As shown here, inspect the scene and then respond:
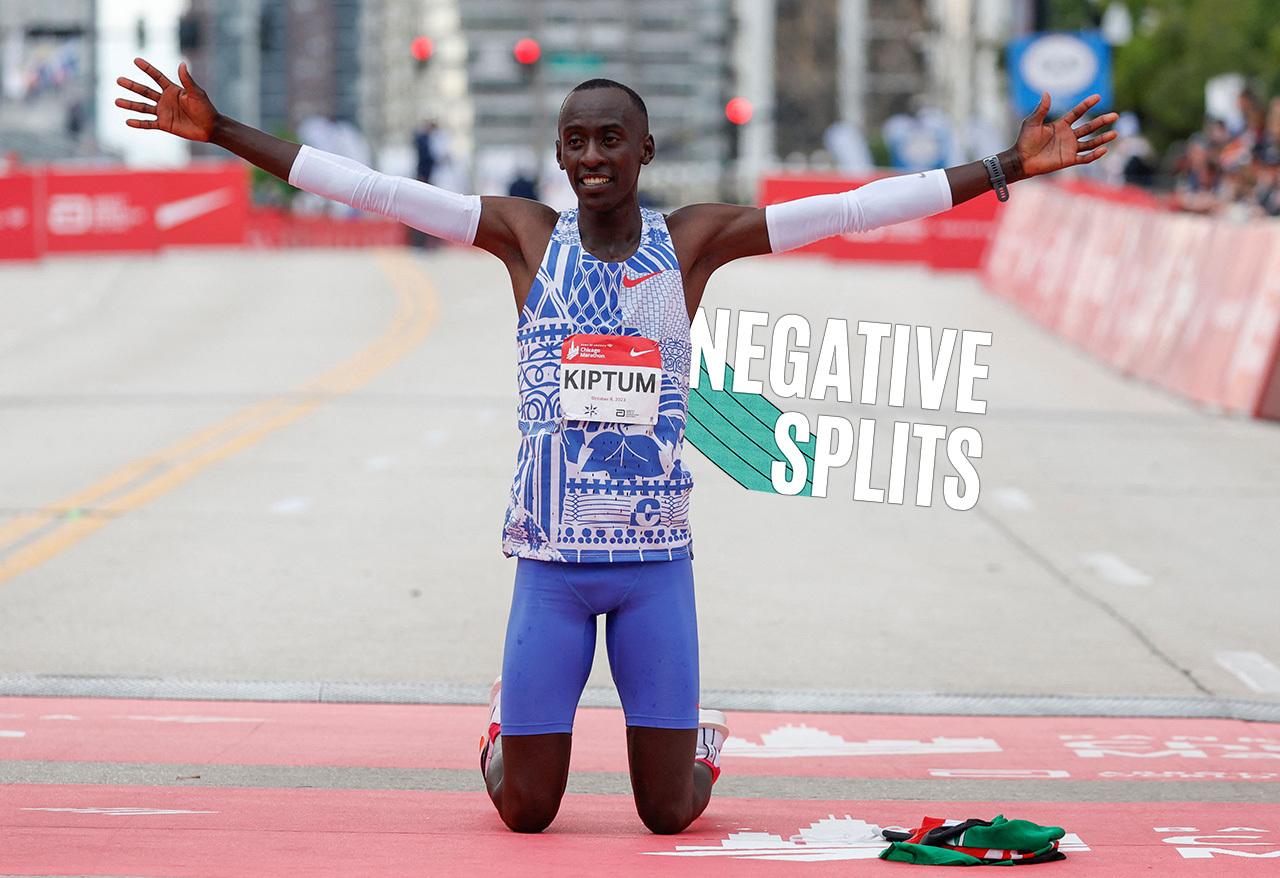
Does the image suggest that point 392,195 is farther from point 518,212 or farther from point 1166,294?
point 1166,294

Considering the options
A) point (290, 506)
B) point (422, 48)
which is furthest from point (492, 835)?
point (422, 48)

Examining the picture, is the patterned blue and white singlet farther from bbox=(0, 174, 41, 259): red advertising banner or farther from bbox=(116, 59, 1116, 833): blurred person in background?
bbox=(0, 174, 41, 259): red advertising banner

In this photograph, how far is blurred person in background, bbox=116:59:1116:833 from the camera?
15.2ft

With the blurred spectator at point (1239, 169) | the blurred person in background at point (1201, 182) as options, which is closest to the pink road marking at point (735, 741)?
the blurred spectator at point (1239, 169)

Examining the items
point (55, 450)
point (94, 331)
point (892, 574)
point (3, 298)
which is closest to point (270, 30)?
point (3, 298)

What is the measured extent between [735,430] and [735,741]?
135 cm

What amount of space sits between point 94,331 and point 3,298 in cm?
428

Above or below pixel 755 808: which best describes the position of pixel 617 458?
above

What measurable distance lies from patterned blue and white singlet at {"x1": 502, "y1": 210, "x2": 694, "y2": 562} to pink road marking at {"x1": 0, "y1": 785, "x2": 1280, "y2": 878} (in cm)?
73

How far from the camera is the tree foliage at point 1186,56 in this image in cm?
5797

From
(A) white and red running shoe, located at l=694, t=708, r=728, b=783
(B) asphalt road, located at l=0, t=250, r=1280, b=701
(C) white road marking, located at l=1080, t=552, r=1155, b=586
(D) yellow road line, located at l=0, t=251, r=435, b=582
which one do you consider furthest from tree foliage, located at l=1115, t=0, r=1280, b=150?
(A) white and red running shoe, located at l=694, t=708, r=728, b=783

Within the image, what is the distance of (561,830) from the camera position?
4898mm

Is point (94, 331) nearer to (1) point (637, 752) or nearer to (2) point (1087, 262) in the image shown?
(2) point (1087, 262)

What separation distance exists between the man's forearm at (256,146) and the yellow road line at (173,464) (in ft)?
15.1
